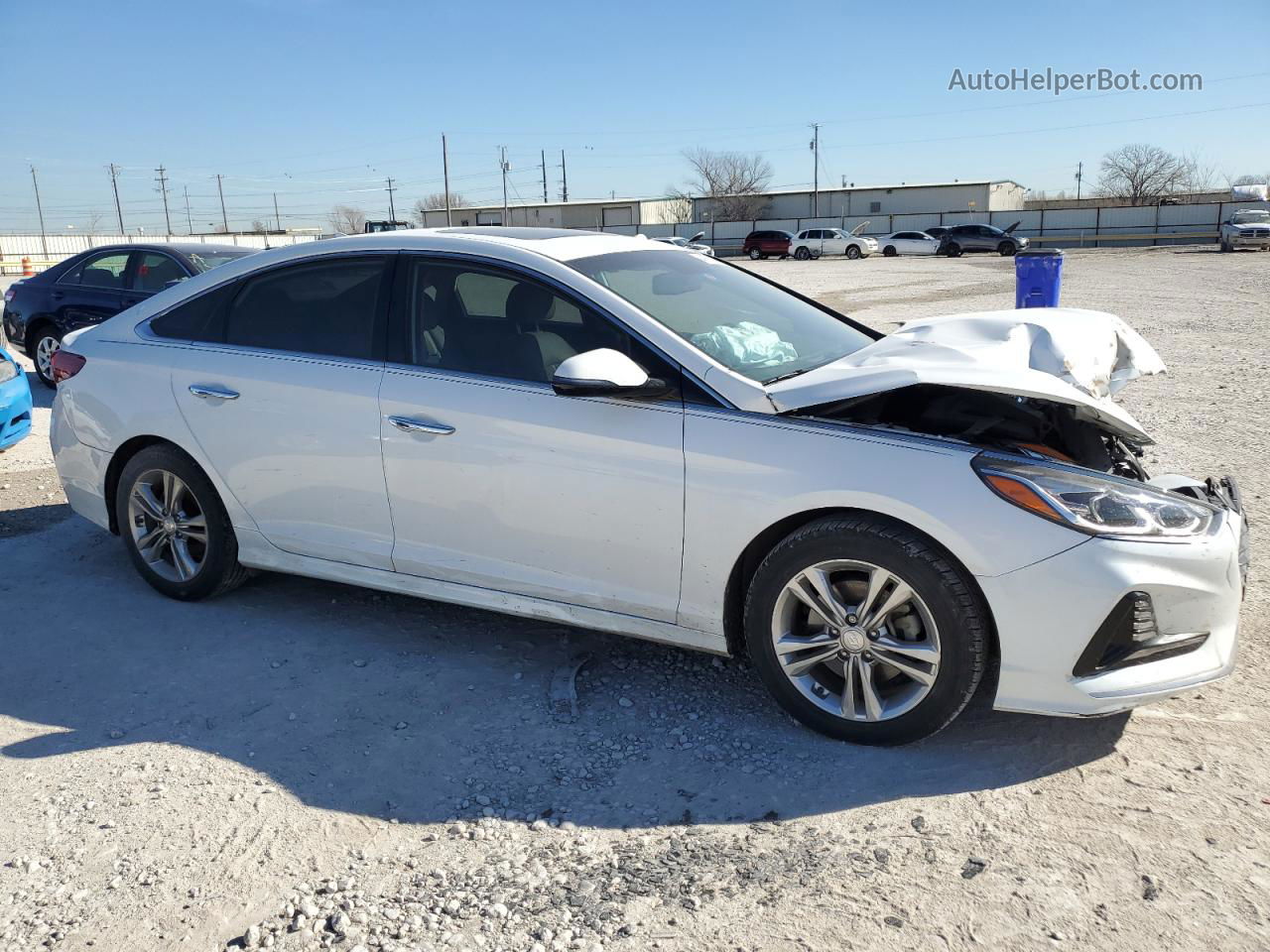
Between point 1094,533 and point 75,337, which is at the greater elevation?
point 75,337

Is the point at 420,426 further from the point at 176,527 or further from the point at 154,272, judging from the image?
the point at 154,272

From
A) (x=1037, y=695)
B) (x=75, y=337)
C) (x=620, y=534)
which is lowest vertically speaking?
(x=1037, y=695)

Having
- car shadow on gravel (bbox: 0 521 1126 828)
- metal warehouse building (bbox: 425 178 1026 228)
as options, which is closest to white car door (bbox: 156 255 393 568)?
car shadow on gravel (bbox: 0 521 1126 828)

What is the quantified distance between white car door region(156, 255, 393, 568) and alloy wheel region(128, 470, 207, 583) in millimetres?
315

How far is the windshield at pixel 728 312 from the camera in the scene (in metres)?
3.78

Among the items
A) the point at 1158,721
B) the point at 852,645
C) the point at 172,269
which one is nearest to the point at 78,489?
the point at 852,645

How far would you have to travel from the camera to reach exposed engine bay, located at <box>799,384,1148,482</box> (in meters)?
3.61

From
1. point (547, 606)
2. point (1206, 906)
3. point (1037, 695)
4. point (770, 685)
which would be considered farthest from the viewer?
point (547, 606)

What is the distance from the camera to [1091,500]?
303 centimetres

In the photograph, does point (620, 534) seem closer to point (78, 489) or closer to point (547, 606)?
point (547, 606)

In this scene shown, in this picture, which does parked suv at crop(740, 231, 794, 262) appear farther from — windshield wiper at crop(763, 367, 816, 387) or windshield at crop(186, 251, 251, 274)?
windshield wiper at crop(763, 367, 816, 387)

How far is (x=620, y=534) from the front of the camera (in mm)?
3580

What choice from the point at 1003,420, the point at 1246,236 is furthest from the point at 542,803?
the point at 1246,236

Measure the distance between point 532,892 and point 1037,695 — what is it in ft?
5.18
